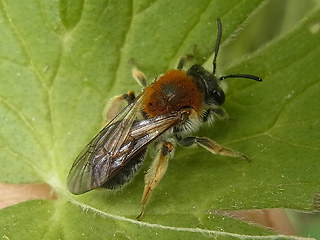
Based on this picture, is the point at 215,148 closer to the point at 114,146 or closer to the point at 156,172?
the point at 156,172

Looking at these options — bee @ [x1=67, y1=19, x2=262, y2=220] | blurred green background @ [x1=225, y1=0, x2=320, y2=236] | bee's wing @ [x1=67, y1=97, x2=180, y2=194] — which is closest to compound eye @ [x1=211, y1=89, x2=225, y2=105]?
bee @ [x1=67, y1=19, x2=262, y2=220]

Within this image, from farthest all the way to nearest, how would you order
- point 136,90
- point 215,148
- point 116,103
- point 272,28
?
point 272,28 < point 136,90 < point 116,103 < point 215,148

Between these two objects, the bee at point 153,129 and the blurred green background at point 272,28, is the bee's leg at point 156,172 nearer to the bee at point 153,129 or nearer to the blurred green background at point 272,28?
the bee at point 153,129

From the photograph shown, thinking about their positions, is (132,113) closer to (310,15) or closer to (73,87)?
(73,87)

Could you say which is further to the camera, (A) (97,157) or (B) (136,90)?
(B) (136,90)

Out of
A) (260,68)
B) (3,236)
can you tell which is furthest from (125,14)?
(3,236)

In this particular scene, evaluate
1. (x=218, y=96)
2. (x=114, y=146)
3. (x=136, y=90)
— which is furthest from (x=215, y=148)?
(x=136, y=90)

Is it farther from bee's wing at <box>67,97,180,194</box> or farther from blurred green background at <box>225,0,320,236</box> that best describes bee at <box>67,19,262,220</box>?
blurred green background at <box>225,0,320,236</box>
